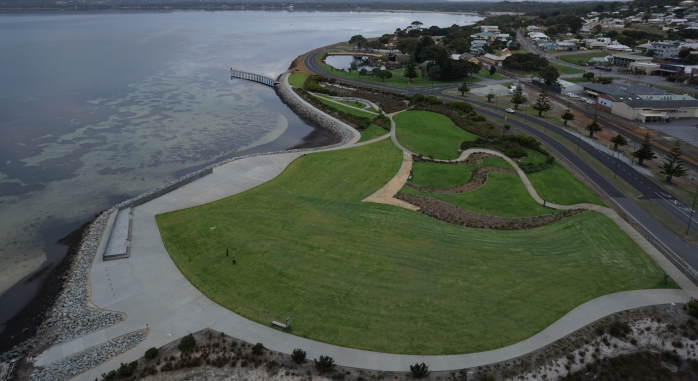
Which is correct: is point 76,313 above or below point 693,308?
below

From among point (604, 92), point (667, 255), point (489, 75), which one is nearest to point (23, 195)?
point (667, 255)

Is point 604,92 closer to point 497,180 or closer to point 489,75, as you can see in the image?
point 489,75

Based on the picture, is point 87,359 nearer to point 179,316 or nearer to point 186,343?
point 179,316

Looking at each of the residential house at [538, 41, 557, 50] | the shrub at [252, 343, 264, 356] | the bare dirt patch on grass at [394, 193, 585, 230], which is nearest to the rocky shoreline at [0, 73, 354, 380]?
the shrub at [252, 343, 264, 356]

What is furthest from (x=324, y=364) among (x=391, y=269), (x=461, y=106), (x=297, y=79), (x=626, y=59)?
(x=626, y=59)

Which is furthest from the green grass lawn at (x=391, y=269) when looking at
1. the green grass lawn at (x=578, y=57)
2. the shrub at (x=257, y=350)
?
the green grass lawn at (x=578, y=57)
